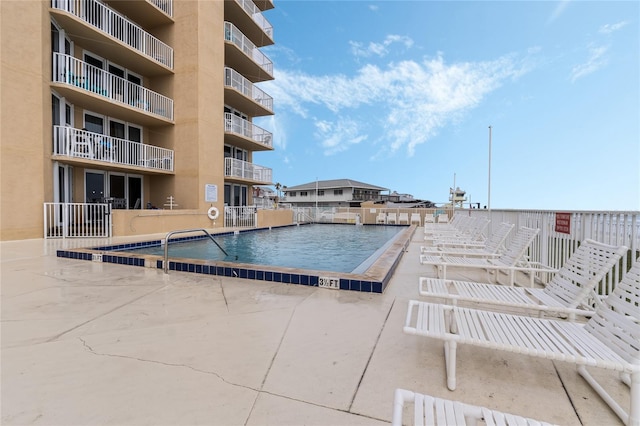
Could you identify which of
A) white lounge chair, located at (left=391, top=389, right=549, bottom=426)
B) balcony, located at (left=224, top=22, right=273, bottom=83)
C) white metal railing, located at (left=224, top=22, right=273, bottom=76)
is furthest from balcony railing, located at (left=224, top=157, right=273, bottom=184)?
white lounge chair, located at (left=391, top=389, right=549, bottom=426)

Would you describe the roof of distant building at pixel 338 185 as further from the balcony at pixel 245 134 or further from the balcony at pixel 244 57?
the balcony at pixel 244 57

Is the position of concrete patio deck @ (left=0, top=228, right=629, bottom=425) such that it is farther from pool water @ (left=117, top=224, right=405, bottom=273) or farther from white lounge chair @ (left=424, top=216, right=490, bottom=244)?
white lounge chair @ (left=424, top=216, right=490, bottom=244)

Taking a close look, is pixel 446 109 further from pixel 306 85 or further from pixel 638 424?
pixel 638 424

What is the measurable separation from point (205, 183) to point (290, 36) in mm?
16081

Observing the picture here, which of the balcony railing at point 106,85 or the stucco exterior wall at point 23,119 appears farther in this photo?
the balcony railing at point 106,85

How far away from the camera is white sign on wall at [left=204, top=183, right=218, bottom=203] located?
13.7 m

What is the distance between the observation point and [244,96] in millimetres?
16281

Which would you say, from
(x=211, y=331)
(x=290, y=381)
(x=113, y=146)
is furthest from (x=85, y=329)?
(x=113, y=146)

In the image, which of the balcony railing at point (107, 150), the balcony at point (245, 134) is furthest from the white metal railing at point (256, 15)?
the balcony railing at point (107, 150)

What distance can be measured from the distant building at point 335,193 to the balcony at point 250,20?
66.8ft

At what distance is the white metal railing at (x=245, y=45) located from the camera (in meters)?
15.3

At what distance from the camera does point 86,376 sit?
2018 mm

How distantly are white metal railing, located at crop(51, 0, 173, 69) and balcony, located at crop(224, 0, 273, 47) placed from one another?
12.4 feet

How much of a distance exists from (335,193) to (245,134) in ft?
77.4
